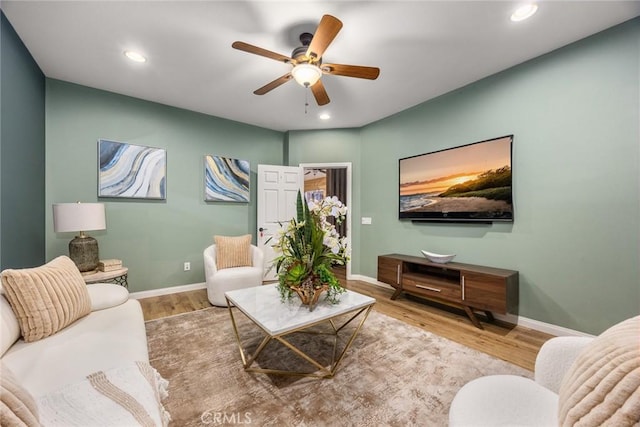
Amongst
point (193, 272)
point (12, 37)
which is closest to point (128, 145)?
point (12, 37)

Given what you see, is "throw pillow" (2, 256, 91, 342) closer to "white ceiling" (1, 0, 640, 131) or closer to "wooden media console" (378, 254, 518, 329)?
"white ceiling" (1, 0, 640, 131)

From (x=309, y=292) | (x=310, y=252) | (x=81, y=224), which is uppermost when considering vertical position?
(x=81, y=224)

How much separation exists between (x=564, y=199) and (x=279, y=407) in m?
2.85

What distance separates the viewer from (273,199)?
4266mm

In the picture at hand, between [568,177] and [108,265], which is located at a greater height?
[568,177]

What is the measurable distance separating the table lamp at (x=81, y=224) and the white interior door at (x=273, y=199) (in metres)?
2.03

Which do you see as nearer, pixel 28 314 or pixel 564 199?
pixel 28 314

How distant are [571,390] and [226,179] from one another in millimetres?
4059

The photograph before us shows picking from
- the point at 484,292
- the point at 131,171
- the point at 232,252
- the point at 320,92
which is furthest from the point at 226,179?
the point at 484,292

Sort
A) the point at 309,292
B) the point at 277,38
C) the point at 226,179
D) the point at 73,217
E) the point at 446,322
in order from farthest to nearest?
the point at 226,179, the point at 446,322, the point at 73,217, the point at 277,38, the point at 309,292

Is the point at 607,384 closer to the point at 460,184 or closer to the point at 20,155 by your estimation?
the point at 460,184

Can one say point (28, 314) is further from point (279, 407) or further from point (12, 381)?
point (279, 407)

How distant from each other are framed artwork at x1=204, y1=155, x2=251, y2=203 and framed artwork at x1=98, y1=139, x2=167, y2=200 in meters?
0.57

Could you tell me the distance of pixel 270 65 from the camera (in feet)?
8.42
